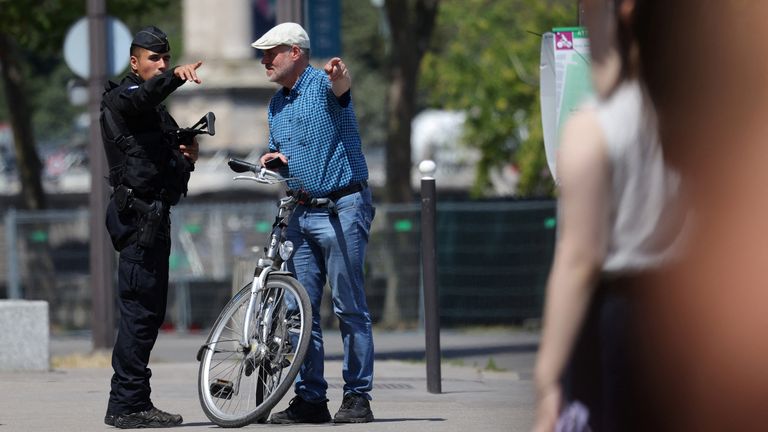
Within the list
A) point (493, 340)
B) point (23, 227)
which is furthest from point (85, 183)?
point (493, 340)

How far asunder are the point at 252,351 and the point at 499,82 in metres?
33.8

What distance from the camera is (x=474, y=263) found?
18953 mm

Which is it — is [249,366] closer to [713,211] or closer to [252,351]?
[252,351]

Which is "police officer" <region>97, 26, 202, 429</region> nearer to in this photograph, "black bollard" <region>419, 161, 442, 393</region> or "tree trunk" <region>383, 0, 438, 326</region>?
"black bollard" <region>419, 161, 442, 393</region>

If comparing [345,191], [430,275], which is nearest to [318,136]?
[345,191]

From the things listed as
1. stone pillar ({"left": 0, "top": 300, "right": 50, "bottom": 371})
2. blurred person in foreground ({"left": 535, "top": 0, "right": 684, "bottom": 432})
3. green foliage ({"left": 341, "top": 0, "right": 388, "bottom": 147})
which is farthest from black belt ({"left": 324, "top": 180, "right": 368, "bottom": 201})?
green foliage ({"left": 341, "top": 0, "right": 388, "bottom": 147})

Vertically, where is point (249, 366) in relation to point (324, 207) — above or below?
below

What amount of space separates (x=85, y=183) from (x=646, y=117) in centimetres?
4046

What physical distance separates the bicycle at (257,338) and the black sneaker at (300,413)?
0.16 m

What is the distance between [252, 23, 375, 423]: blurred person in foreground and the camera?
7.58m

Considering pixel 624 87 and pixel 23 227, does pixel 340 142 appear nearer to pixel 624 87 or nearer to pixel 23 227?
pixel 624 87

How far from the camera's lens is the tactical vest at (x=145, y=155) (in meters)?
7.56

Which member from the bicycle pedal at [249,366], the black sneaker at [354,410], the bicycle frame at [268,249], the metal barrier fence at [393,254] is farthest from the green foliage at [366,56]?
the bicycle pedal at [249,366]

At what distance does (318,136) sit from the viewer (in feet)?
24.9
